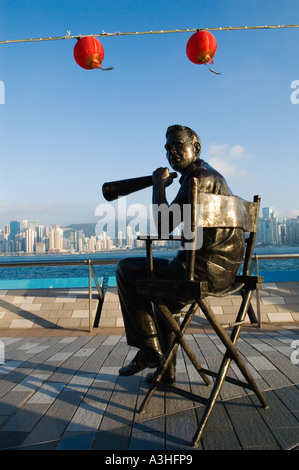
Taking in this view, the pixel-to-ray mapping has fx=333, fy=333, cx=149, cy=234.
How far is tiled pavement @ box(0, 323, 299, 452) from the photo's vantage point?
1.59m

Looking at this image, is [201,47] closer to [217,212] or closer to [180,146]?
[180,146]

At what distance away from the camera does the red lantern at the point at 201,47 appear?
15.9 feet

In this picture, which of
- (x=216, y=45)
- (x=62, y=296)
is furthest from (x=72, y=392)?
(x=216, y=45)

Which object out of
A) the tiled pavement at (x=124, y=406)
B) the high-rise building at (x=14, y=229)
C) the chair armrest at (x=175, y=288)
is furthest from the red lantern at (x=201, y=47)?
the high-rise building at (x=14, y=229)

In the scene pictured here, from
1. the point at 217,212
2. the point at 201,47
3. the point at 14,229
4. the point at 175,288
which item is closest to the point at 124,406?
the point at 175,288

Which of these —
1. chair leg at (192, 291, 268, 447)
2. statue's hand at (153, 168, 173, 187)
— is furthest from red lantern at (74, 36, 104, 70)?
chair leg at (192, 291, 268, 447)

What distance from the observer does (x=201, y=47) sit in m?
4.90

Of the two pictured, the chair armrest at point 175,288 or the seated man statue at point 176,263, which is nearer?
the chair armrest at point 175,288

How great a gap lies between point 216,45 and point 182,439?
5168mm

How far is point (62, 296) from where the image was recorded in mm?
5531

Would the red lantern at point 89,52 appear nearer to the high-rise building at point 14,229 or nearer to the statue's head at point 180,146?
the statue's head at point 180,146

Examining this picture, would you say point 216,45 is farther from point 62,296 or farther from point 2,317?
point 2,317

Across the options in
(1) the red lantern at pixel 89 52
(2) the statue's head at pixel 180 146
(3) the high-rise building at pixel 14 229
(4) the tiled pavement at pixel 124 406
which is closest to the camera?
(4) the tiled pavement at pixel 124 406

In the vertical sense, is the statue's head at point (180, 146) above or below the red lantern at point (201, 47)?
below
